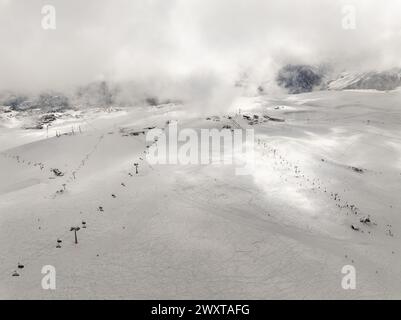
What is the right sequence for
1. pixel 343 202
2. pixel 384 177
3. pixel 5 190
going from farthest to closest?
pixel 384 177 → pixel 5 190 → pixel 343 202

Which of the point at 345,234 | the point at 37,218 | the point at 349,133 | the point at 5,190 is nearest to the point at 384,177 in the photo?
the point at 345,234

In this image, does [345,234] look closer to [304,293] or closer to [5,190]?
[304,293]

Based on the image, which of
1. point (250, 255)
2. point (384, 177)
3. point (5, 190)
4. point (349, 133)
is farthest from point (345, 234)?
point (349, 133)

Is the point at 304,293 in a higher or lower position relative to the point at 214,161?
lower

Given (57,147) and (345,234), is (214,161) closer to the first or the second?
(345,234)

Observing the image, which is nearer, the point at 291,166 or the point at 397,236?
the point at 397,236
